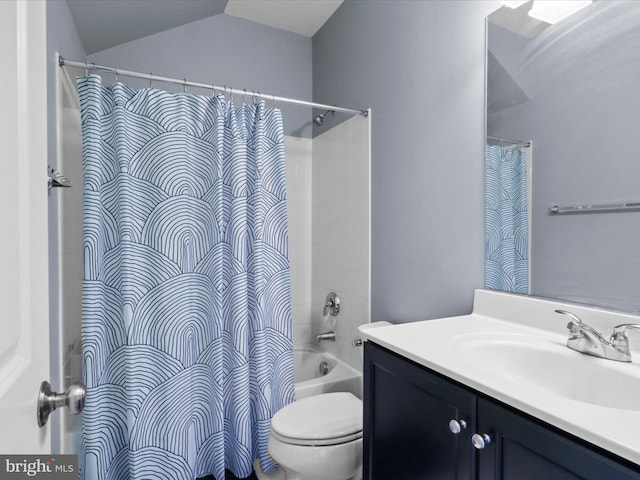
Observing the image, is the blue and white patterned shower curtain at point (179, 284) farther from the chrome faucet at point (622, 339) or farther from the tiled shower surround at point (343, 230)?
the chrome faucet at point (622, 339)

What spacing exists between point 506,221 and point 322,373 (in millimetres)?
1555

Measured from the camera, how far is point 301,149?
2.56 meters

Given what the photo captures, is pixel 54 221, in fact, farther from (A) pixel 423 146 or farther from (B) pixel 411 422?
(A) pixel 423 146

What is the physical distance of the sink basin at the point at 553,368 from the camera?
2.62 ft

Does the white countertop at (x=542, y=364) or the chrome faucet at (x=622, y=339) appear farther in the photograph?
the chrome faucet at (x=622, y=339)

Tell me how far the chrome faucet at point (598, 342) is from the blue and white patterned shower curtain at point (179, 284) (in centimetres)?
121

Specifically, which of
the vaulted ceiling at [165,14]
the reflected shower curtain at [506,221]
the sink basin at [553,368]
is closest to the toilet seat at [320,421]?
the sink basin at [553,368]

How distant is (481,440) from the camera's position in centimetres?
72

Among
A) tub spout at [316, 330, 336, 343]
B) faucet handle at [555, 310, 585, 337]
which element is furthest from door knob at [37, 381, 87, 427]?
tub spout at [316, 330, 336, 343]

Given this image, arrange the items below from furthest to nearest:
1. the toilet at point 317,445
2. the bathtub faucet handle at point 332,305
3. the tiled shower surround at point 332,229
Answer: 1. the bathtub faucet handle at point 332,305
2. the tiled shower surround at point 332,229
3. the toilet at point 317,445

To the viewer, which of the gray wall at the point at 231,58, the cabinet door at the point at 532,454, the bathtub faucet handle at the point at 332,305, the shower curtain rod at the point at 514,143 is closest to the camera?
the cabinet door at the point at 532,454

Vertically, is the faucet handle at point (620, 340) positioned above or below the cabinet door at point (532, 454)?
above

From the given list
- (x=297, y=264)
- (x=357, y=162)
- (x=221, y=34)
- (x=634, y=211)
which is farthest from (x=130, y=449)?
(x=221, y=34)

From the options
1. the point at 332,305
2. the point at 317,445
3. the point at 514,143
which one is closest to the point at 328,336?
the point at 332,305
